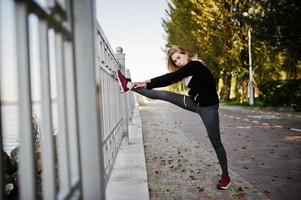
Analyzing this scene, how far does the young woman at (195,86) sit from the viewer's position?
4438 mm

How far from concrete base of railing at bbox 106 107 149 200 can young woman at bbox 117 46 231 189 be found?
38.5 inches

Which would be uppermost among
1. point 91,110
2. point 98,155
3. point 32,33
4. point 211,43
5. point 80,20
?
point 211,43

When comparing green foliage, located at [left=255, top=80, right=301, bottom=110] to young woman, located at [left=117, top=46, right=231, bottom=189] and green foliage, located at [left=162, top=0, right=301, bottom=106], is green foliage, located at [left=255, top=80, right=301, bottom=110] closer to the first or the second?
green foliage, located at [left=162, top=0, right=301, bottom=106]

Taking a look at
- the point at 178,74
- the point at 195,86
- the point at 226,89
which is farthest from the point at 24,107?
the point at 226,89

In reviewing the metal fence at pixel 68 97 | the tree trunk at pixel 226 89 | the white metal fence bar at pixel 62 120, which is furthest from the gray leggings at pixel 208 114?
the tree trunk at pixel 226 89

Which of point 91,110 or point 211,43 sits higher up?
point 211,43

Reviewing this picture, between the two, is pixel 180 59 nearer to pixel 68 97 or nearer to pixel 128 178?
pixel 128 178

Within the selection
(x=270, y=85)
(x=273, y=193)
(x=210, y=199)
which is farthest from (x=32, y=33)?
(x=270, y=85)

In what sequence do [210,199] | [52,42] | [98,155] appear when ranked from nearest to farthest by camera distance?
[52,42], [98,155], [210,199]

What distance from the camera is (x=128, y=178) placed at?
4848mm

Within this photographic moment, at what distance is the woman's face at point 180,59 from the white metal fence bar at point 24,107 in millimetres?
3479

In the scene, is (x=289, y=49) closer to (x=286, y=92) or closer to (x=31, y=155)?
(x=286, y=92)

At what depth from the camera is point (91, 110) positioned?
176 centimetres

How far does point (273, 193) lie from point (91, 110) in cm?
345
